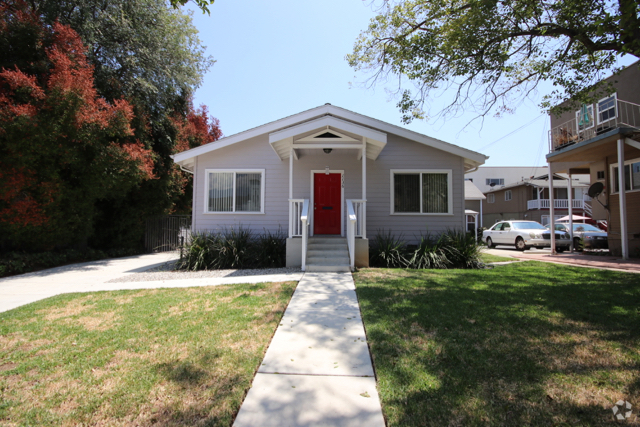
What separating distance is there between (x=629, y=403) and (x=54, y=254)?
12917 mm

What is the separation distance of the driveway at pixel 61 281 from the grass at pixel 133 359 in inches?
44.0

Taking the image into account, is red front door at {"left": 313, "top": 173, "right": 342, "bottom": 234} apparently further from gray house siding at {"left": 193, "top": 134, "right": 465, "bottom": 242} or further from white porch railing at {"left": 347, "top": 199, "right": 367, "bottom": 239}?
white porch railing at {"left": 347, "top": 199, "right": 367, "bottom": 239}

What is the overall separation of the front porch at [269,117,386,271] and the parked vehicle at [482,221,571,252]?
10636 millimetres

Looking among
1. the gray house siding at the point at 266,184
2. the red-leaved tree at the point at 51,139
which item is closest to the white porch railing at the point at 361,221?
the gray house siding at the point at 266,184

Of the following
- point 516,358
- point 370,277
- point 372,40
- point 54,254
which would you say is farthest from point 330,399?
point 54,254

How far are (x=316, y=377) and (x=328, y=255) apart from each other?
5572 millimetres

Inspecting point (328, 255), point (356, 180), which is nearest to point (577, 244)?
point (356, 180)

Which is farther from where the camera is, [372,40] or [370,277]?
[372,40]

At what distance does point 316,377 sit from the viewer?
2867 mm

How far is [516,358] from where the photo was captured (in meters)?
3.08

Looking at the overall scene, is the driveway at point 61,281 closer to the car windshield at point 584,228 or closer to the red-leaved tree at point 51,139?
the red-leaved tree at point 51,139

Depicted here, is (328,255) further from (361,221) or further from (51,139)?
(51,139)

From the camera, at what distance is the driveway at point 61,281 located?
608cm

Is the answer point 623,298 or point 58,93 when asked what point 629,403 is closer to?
point 623,298
